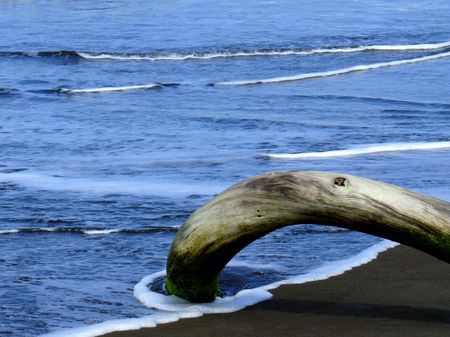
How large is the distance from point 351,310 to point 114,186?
3.64 metres

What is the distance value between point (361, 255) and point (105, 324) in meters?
1.81

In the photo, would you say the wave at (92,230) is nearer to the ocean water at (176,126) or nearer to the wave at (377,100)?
the ocean water at (176,126)

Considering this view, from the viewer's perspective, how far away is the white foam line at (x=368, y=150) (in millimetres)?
9992

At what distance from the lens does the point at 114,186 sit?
8836mm

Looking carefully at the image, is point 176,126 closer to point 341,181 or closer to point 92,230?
point 92,230

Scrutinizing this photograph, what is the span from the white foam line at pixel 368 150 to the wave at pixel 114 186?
135cm

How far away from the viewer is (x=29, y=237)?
727cm

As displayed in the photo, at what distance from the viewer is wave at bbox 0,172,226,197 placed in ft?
28.2

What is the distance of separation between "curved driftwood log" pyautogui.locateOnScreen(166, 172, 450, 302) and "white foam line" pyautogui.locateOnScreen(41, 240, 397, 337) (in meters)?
0.28

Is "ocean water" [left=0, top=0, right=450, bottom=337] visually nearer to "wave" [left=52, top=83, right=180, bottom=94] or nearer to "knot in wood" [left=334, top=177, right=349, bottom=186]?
"wave" [left=52, top=83, right=180, bottom=94]

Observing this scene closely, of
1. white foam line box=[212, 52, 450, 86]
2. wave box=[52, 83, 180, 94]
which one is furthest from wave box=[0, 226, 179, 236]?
white foam line box=[212, 52, 450, 86]

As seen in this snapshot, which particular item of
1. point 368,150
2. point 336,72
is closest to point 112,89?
point 336,72

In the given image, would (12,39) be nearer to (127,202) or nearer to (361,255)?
(127,202)

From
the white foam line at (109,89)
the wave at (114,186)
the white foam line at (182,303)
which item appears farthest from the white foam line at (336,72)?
the white foam line at (182,303)
